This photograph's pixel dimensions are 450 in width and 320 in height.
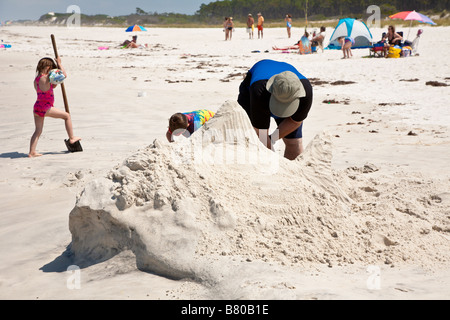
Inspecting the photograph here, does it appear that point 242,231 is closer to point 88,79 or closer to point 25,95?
point 25,95

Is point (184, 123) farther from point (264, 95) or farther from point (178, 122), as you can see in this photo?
point (264, 95)

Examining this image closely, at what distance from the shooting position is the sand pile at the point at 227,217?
2824mm

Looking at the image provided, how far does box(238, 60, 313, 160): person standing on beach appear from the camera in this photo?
13.2ft

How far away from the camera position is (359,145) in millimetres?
6578

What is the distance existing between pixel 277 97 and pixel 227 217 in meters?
1.52

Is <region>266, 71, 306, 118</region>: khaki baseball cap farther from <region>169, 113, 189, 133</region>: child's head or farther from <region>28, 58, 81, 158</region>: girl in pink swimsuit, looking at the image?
<region>28, 58, 81, 158</region>: girl in pink swimsuit

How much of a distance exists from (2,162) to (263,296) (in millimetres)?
4809

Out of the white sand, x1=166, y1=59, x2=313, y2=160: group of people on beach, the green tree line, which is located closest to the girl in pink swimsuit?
the white sand

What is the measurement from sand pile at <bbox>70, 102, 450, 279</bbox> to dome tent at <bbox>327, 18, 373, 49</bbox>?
19.0 meters

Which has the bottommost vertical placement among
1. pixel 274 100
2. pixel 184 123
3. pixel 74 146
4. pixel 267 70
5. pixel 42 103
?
pixel 74 146

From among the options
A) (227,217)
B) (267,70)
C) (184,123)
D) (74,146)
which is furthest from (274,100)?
(74,146)

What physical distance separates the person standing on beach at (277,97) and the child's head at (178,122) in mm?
681

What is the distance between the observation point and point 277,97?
405 centimetres
